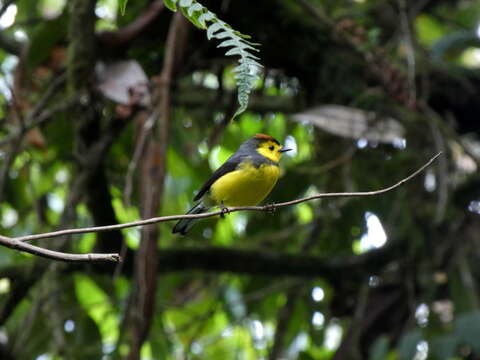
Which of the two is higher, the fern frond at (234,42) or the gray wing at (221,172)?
the fern frond at (234,42)

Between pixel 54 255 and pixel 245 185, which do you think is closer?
pixel 54 255

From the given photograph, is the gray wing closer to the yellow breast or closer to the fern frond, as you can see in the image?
the yellow breast

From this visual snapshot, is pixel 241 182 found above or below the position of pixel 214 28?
below

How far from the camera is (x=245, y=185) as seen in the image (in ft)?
10.2

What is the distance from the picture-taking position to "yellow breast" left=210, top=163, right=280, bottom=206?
3.12 metres

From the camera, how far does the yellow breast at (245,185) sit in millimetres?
3117

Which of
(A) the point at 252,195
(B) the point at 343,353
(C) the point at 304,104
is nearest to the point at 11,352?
(A) the point at 252,195

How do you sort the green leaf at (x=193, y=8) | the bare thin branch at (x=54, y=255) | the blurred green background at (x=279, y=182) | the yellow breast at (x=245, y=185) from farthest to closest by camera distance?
the blurred green background at (x=279, y=182) < the yellow breast at (x=245, y=185) < the green leaf at (x=193, y=8) < the bare thin branch at (x=54, y=255)

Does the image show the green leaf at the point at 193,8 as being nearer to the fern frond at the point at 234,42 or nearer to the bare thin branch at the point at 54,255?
the fern frond at the point at 234,42

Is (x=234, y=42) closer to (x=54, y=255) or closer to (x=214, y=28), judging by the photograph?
(x=214, y=28)

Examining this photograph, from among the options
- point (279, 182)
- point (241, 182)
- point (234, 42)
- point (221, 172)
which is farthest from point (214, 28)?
point (279, 182)

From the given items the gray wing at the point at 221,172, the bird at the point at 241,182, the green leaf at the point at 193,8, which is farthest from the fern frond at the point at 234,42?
the gray wing at the point at 221,172

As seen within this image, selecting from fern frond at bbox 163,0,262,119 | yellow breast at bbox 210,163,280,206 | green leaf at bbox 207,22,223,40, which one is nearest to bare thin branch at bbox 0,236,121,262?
fern frond at bbox 163,0,262,119

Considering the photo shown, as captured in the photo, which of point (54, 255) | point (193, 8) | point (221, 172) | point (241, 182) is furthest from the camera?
point (221, 172)
